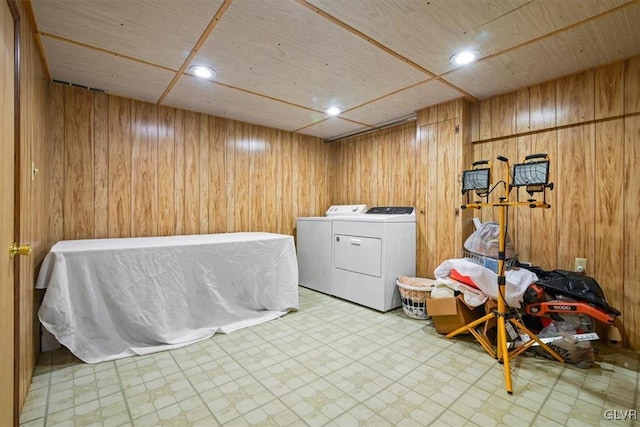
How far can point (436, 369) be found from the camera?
1.93 metres

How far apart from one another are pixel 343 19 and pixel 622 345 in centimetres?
317

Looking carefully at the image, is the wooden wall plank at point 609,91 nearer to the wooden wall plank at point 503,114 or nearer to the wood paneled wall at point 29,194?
the wooden wall plank at point 503,114

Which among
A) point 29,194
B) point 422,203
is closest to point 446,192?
point 422,203

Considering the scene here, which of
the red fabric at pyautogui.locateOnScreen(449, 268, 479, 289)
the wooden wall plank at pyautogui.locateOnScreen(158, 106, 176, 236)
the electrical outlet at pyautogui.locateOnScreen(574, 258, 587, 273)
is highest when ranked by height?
the wooden wall plank at pyautogui.locateOnScreen(158, 106, 176, 236)

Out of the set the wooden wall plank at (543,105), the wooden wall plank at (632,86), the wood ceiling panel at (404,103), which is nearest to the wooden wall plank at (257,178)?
the wood ceiling panel at (404,103)

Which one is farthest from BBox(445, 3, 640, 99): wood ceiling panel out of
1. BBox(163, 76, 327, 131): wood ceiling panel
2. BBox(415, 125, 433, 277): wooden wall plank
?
BBox(163, 76, 327, 131): wood ceiling panel

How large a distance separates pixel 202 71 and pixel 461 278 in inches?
110

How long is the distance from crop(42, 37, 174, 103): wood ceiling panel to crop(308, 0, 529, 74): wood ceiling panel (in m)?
1.61

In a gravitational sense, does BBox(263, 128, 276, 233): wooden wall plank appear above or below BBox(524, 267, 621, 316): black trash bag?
above

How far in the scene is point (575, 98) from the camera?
7.78 feet

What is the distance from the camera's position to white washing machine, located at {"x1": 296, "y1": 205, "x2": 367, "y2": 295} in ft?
11.9

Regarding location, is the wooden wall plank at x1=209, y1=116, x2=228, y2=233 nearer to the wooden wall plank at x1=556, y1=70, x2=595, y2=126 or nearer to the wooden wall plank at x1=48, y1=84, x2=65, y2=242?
the wooden wall plank at x1=48, y1=84, x2=65, y2=242

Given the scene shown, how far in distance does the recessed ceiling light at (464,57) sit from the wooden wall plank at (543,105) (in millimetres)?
906

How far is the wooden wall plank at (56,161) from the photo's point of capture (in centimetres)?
248
